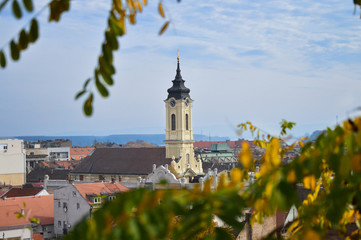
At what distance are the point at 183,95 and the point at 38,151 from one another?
61319mm

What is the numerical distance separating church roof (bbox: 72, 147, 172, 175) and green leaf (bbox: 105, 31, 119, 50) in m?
61.8

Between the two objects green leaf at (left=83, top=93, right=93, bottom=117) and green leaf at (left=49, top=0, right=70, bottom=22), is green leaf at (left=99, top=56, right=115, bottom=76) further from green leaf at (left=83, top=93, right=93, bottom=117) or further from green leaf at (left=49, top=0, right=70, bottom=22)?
green leaf at (left=49, top=0, right=70, bottom=22)

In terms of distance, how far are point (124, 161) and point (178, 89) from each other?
10.5 m

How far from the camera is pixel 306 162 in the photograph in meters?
2.34

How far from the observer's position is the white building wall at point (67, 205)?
127 feet

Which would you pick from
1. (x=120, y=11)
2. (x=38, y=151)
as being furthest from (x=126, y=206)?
(x=38, y=151)

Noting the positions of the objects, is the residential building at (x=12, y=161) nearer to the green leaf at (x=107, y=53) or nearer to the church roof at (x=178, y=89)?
the church roof at (x=178, y=89)

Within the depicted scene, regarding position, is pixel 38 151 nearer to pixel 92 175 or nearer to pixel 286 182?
pixel 92 175

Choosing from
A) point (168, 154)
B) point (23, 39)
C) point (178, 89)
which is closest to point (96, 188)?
point (168, 154)

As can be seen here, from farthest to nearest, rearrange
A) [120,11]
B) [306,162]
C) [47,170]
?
1. [47,170]
2. [120,11]
3. [306,162]

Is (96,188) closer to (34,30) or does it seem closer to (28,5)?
(34,30)

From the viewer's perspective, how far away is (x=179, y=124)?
6738 cm

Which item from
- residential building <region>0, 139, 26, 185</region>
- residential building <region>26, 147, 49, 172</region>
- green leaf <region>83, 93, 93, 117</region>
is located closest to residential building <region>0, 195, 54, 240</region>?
green leaf <region>83, 93, 93, 117</region>

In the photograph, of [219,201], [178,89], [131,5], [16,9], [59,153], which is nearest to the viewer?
[219,201]
